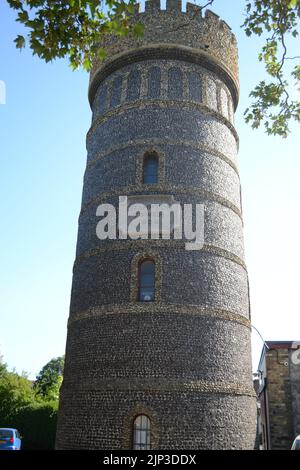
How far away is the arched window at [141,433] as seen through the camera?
10766 millimetres

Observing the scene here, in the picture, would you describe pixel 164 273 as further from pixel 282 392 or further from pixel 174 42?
pixel 174 42

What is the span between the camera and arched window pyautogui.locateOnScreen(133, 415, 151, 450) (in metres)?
10.8

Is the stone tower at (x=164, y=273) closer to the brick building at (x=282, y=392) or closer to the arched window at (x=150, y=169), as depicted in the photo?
the arched window at (x=150, y=169)

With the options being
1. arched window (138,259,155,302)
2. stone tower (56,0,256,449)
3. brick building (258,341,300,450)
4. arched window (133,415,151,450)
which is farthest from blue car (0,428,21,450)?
brick building (258,341,300,450)

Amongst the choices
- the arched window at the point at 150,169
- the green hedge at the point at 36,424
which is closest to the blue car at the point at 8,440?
the green hedge at the point at 36,424

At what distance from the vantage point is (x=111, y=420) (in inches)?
435

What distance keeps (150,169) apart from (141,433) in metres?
7.41

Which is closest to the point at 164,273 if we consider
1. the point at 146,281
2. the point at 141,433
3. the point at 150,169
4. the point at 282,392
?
the point at 146,281

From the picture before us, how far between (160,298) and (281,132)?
5476 millimetres

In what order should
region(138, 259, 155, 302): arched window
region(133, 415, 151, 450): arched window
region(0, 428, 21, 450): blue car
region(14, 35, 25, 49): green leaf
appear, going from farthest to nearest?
region(0, 428, 21, 450): blue car
region(138, 259, 155, 302): arched window
region(133, 415, 151, 450): arched window
region(14, 35, 25, 49): green leaf

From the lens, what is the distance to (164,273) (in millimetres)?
12234

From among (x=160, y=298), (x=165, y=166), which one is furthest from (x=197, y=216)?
(x=160, y=298)

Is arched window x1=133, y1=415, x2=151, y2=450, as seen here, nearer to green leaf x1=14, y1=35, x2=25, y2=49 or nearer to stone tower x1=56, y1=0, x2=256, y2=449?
stone tower x1=56, y1=0, x2=256, y2=449

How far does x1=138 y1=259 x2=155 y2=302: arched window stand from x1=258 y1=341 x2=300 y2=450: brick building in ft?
16.6
